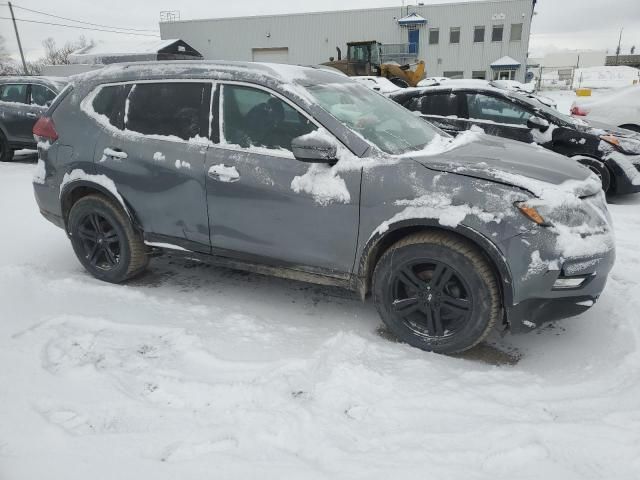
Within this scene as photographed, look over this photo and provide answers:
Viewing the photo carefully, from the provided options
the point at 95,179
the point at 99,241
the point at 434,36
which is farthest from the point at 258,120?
the point at 434,36

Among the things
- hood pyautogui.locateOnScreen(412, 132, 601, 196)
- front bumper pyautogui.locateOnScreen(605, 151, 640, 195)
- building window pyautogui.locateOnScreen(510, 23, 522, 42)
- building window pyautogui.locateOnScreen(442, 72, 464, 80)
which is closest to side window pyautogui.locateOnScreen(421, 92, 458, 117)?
front bumper pyautogui.locateOnScreen(605, 151, 640, 195)

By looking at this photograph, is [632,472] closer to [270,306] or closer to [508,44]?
[270,306]

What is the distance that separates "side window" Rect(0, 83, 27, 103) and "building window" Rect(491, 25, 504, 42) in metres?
32.7

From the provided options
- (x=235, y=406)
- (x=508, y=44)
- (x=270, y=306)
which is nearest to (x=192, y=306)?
(x=270, y=306)

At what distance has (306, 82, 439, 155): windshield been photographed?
10.3ft

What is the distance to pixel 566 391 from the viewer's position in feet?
8.55

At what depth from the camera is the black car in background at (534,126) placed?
6363mm

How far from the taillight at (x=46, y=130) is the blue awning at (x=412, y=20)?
35.4 metres

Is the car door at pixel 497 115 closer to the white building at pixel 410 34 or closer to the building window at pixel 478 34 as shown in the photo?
the white building at pixel 410 34

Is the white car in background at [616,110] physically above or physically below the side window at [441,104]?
below

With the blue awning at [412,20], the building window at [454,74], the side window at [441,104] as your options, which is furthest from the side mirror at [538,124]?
the blue awning at [412,20]

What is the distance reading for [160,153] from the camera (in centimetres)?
352

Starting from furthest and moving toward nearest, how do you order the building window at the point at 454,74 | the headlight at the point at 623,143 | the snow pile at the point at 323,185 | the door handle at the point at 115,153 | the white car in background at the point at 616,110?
the building window at the point at 454,74 < the white car in background at the point at 616,110 < the headlight at the point at 623,143 < the door handle at the point at 115,153 < the snow pile at the point at 323,185

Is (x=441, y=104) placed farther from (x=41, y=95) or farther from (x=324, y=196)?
(x=41, y=95)
